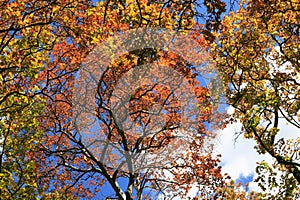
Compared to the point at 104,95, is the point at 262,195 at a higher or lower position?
lower

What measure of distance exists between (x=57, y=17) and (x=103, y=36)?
501cm

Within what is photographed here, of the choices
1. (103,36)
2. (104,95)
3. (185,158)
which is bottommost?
(185,158)

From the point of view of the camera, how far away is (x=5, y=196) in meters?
13.2

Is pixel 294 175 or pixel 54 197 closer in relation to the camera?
pixel 294 175

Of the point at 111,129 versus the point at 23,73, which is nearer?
the point at 23,73

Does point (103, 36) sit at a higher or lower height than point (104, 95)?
higher

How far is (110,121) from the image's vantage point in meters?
18.7

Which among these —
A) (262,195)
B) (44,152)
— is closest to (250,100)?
(262,195)

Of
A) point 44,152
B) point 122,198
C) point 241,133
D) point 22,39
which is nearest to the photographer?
point 22,39

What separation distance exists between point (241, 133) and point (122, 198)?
6206 millimetres

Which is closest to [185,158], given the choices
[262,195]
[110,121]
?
[110,121]

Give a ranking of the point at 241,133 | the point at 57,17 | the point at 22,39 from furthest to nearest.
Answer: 1. the point at 241,133
2. the point at 57,17
3. the point at 22,39

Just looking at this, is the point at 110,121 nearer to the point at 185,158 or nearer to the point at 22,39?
the point at 185,158

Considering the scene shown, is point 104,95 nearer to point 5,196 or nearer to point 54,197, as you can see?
point 54,197
